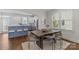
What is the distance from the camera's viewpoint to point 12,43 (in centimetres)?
253

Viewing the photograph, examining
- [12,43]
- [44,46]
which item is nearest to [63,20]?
[44,46]

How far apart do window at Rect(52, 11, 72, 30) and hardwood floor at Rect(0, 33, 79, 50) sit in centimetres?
41

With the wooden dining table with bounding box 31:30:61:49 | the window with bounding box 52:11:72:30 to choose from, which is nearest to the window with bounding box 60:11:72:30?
the window with bounding box 52:11:72:30

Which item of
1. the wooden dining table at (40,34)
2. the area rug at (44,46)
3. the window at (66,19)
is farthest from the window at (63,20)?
the area rug at (44,46)

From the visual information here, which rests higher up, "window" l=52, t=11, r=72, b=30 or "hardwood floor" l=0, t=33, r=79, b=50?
"window" l=52, t=11, r=72, b=30

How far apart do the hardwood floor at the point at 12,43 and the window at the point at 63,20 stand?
0.41 meters

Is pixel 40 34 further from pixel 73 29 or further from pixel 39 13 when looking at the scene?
pixel 73 29

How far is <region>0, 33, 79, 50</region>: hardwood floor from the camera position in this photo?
2488 mm

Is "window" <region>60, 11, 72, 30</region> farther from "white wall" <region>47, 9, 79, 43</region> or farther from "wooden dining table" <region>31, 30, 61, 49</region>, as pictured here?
"wooden dining table" <region>31, 30, 61, 49</region>

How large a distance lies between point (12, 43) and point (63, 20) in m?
1.20
